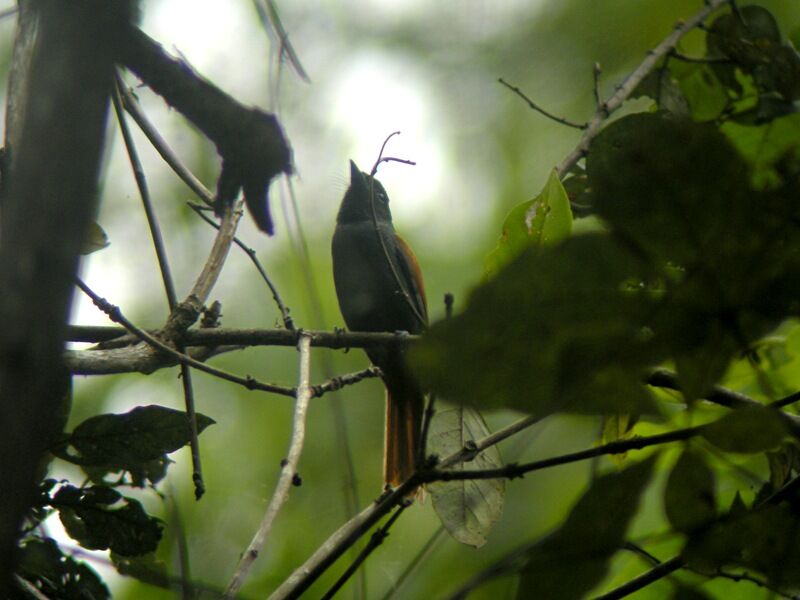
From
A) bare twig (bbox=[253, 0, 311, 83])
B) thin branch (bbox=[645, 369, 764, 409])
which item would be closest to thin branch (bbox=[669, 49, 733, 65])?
thin branch (bbox=[645, 369, 764, 409])

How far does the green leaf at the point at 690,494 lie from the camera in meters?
0.66

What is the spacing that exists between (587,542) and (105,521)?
878mm

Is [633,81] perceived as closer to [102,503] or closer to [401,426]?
[401,426]

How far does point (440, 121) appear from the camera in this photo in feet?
8.05

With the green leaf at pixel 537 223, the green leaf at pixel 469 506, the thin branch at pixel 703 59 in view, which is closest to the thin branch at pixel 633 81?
the thin branch at pixel 703 59

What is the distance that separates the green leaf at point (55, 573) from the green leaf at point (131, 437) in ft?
0.45

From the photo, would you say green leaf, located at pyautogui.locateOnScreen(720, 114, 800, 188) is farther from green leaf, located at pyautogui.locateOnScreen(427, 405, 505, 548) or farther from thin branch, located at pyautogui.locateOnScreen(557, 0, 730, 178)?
green leaf, located at pyautogui.locateOnScreen(427, 405, 505, 548)

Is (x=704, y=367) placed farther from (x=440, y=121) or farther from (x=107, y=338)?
(x=440, y=121)

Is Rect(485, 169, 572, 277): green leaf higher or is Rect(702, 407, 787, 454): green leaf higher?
Rect(485, 169, 572, 277): green leaf

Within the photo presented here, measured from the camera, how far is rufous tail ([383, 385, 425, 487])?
7.69 ft

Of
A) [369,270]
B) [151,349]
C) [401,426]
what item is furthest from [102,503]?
[369,270]

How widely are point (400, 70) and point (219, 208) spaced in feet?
4.15

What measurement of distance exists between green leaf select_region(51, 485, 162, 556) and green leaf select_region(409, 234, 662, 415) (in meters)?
0.89

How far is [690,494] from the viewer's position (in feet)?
2.18
